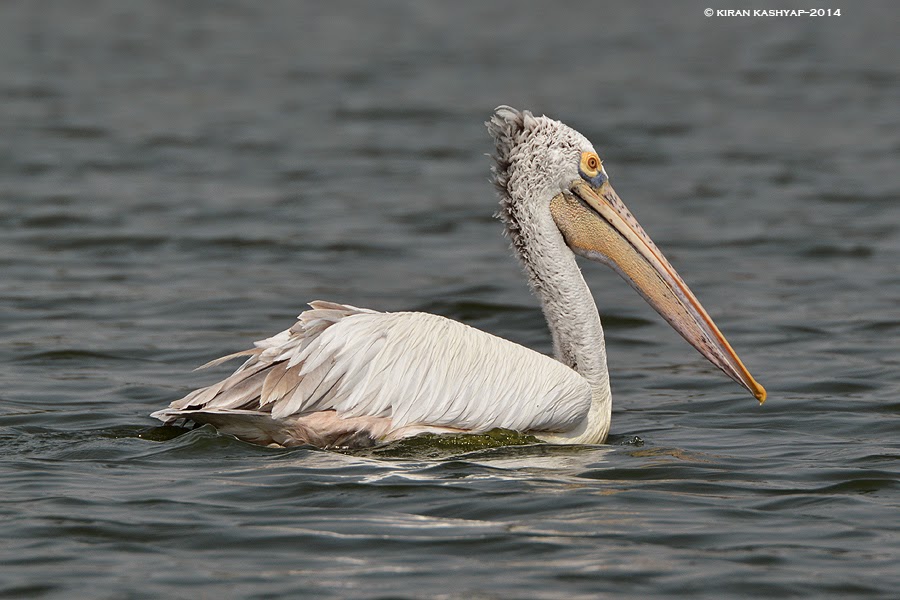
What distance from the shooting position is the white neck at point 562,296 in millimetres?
6395

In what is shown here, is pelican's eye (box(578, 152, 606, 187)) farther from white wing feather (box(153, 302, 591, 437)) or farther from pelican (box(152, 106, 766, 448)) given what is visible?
white wing feather (box(153, 302, 591, 437))

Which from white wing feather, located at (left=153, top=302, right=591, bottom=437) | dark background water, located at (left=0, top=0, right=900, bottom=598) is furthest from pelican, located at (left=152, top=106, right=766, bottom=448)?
dark background water, located at (left=0, top=0, right=900, bottom=598)

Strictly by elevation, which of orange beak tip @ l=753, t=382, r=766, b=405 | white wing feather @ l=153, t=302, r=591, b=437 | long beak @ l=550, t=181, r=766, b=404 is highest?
long beak @ l=550, t=181, r=766, b=404

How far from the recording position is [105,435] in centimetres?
635

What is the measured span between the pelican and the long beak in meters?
0.05

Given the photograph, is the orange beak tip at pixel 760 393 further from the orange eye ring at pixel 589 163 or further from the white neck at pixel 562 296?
the orange eye ring at pixel 589 163

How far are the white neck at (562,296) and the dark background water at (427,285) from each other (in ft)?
1.46

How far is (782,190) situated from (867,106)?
449cm

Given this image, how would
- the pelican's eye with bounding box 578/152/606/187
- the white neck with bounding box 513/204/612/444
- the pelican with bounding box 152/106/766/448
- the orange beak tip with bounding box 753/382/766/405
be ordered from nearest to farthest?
1. the pelican with bounding box 152/106/766/448
2. the orange beak tip with bounding box 753/382/766/405
3. the white neck with bounding box 513/204/612/444
4. the pelican's eye with bounding box 578/152/606/187

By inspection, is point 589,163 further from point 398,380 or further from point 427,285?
point 427,285

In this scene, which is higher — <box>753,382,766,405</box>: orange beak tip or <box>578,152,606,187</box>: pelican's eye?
<box>578,152,606,187</box>: pelican's eye

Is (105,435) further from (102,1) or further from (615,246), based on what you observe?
(102,1)

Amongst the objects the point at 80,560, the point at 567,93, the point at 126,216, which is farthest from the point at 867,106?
the point at 80,560

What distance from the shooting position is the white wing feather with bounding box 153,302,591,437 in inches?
227
